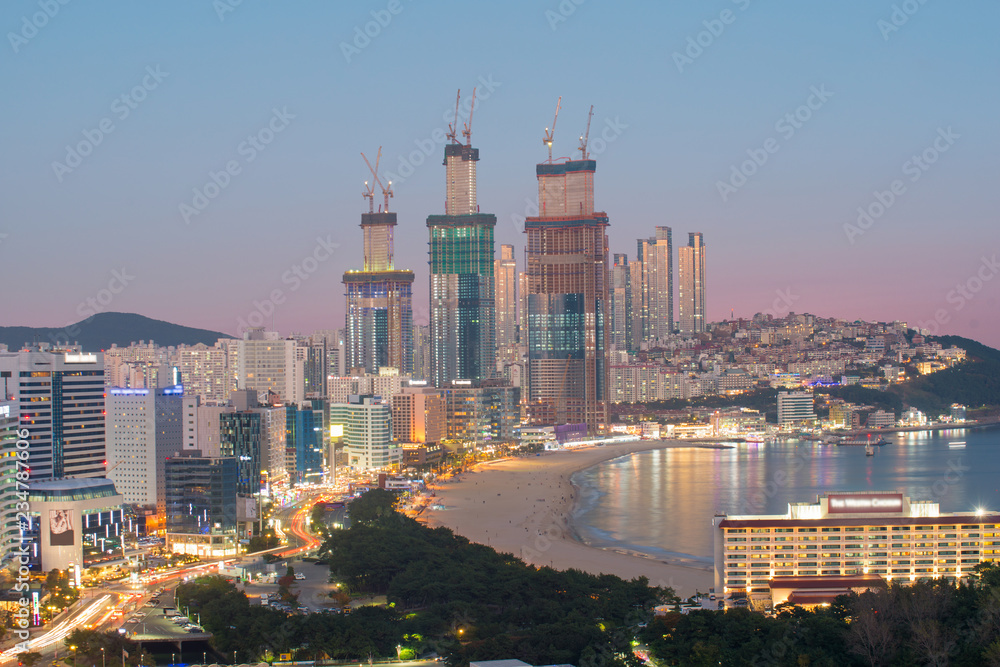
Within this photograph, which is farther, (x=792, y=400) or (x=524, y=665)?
(x=792, y=400)

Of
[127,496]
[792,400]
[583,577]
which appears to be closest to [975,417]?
[792,400]

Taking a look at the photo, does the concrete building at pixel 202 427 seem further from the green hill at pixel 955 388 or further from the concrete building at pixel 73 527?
the green hill at pixel 955 388

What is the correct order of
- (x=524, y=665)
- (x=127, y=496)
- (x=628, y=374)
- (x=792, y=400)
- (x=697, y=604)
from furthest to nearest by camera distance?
1. (x=628, y=374)
2. (x=792, y=400)
3. (x=127, y=496)
4. (x=697, y=604)
5. (x=524, y=665)

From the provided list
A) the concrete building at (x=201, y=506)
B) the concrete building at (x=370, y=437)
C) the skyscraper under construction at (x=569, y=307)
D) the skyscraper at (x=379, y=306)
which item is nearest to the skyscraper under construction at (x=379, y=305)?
the skyscraper at (x=379, y=306)

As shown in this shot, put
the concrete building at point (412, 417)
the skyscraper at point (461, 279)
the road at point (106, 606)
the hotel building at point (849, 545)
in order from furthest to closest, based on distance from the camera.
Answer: the skyscraper at point (461, 279) < the concrete building at point (412, 417) < the hotel building at point (849, 545) < the road at point (106, 606)

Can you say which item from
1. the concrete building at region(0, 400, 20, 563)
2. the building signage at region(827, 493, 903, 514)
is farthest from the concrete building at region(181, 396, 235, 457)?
the building signage at region(827, 493, 903, 514)

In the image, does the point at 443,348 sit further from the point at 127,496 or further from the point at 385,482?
the point at 127,496

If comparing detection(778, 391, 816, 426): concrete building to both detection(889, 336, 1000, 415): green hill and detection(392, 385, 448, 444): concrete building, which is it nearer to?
detection(889, 336, 1000, 415): green hill
